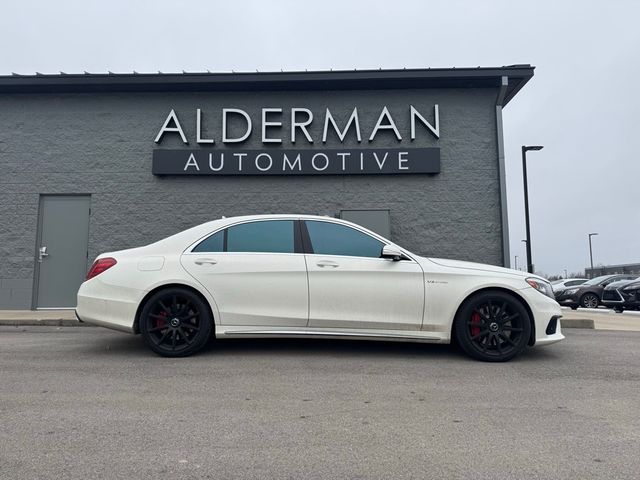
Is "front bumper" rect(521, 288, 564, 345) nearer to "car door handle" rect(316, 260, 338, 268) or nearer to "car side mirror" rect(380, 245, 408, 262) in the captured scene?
"car side mirror" rect(380, 245, 408, 262)

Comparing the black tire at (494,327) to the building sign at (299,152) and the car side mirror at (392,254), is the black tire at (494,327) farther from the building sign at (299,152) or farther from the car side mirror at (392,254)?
the building sign at (299,152)

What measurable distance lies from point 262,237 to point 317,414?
2.49m

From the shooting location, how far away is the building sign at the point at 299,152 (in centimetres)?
999

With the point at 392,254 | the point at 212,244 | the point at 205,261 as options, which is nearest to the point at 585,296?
the point at 392,254

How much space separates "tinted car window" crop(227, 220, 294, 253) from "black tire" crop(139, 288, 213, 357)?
2.49 ft

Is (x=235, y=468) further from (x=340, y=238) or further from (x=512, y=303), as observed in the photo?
(x=512, y=303)

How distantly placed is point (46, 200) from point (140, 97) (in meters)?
2.96

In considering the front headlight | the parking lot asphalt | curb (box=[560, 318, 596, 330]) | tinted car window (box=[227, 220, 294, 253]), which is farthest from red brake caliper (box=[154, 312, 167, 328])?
curb (box=[560, 318, 596, 330])

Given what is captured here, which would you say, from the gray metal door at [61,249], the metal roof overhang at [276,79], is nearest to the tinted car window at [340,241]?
the metal roof overhang at [276,79]

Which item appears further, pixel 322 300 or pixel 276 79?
pixel 276 79

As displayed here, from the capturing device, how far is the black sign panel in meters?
9.98

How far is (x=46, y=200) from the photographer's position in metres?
10.1

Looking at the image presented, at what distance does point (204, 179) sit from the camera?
10070mm

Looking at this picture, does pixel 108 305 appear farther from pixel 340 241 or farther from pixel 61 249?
pixel 61 249
